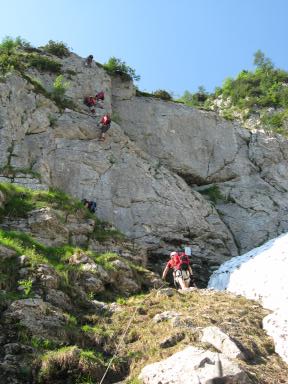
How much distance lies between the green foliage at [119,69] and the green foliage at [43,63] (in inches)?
168

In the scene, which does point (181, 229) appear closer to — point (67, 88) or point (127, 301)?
point (127, 301)

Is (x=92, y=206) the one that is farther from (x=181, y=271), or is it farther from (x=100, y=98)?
(x=100, y=98)

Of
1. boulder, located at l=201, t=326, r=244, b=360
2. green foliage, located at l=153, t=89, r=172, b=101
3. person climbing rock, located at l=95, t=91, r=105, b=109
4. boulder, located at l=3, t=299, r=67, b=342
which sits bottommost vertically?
boulder, located at l=201, t=326, r=244, b=360

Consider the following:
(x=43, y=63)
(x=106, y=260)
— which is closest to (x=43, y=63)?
(x=43, y=63)

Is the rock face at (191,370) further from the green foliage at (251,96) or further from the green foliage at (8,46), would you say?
the green foliage at (251,96)

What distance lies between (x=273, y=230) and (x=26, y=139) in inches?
540

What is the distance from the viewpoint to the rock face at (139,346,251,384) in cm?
930

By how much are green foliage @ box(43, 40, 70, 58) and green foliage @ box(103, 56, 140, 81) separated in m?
2.93

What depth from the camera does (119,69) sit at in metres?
34.3

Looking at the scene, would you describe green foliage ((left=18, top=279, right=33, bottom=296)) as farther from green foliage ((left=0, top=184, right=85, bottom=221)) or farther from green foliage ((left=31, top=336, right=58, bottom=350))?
green foliage ((left=0, top=184, right=85, bottom=221))

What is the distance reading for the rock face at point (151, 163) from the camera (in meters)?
23.2

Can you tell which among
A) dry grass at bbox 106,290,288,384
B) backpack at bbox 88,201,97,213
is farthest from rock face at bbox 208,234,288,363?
backpack at bbox 88,201,97,213

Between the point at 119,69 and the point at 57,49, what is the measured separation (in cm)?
446

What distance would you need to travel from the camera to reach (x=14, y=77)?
25.7 metres
